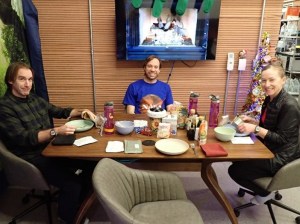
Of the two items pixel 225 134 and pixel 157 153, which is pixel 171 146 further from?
pixel 225 134

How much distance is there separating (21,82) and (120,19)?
1534 mm

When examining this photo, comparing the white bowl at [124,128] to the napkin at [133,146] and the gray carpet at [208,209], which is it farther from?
the gray carpet at [208,209]

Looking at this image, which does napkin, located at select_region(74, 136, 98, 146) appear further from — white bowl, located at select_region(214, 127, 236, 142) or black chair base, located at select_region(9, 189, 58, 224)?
white bowl, located at select_region(214, 127, 236, 142)

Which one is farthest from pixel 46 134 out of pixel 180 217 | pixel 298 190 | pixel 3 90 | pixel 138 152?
pixel 298 190

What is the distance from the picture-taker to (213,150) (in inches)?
59.6

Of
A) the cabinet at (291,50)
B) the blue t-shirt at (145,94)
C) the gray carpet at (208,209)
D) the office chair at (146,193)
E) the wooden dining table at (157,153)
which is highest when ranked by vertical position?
the cabinet at (291,50)

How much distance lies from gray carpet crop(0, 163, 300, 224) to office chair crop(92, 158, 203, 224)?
0.56 meters

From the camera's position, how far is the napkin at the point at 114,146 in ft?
5.02

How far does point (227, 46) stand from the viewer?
3150 mm

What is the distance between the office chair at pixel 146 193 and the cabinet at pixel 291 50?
4.21 meters

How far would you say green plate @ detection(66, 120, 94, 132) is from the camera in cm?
182

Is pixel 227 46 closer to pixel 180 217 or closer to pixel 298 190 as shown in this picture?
pixel 298 190

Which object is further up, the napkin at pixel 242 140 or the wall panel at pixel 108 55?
the wall panel at pixel 108 55

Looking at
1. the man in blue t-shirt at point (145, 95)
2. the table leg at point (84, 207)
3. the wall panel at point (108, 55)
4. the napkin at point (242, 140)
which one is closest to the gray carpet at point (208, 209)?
the table leg at point (84, 207)
